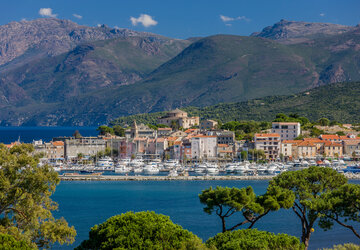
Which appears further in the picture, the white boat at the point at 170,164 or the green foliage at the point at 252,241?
the white boat at the point at 170,164

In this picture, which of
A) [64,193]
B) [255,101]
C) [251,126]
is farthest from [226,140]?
[255,101]

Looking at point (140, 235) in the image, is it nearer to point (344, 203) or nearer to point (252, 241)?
point (252, 241)

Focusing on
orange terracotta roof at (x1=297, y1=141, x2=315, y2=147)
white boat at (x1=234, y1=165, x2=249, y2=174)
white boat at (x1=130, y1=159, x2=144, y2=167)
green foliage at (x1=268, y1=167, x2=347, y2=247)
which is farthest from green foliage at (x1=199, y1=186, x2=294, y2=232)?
orange terracotta roof at (x1=297, y1=141, x2=315, y2=147)

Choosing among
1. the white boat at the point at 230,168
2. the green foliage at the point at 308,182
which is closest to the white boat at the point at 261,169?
the white boat at the point at 230,168

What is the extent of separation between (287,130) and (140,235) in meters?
83.6

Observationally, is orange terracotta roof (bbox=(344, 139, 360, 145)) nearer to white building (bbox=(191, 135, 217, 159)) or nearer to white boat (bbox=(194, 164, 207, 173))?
white building (bbox=(191, 135, 217, 159))

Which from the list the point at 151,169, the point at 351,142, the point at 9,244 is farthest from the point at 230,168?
the point at 9,244

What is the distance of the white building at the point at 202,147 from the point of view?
94.7 meters

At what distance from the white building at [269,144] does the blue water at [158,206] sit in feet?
73.7

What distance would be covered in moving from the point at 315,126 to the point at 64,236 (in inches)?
3725

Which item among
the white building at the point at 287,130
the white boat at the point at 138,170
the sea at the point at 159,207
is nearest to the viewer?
the sea at the point at 159,207

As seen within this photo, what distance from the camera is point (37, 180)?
23.0m

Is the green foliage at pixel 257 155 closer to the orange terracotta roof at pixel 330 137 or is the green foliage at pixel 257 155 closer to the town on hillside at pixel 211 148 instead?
the town on hillside at pixel 211 148

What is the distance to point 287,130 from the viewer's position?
4043 inches
